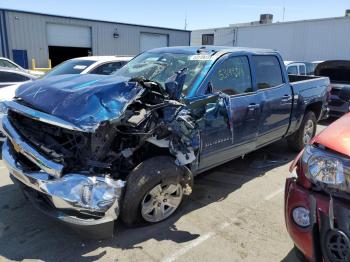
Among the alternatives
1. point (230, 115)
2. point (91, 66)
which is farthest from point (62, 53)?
point (230, 115)

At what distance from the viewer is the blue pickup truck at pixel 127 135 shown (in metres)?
2.92

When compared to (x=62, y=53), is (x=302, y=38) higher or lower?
higher

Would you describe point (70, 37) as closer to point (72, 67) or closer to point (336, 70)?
point (72, 67)

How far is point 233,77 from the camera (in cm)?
437

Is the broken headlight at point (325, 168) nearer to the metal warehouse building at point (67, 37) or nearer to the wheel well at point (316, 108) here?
the wheel well at point (316, 108)

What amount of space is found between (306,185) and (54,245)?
2.33 meters

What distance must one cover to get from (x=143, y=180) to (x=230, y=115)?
1464 millimetres

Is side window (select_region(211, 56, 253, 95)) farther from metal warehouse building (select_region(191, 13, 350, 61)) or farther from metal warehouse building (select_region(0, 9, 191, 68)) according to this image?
metal warehouse building (select_region(191, 13, 350, 61))

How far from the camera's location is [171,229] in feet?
11.6

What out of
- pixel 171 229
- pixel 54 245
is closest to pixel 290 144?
pixel 171 229

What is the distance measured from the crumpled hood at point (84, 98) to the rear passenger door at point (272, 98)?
218cm

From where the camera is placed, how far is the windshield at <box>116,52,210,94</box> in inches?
159

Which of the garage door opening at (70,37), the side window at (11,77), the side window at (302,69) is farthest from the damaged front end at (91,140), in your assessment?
the garage door opening at (70,37)

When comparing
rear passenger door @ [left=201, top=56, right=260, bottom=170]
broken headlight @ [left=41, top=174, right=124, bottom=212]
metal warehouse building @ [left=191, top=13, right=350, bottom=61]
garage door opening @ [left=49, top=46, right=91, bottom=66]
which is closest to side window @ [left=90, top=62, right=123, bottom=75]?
rear passenger door @ [left=201, top=56, right=260, bottom=170]
